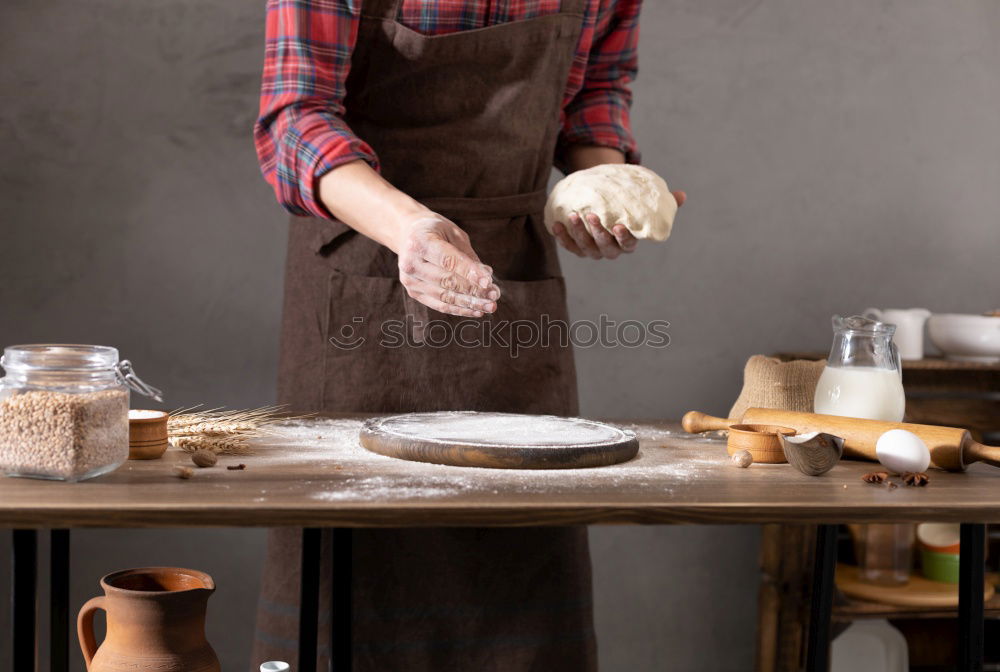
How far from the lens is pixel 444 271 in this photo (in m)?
1.30

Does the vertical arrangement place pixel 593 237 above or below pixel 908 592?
above

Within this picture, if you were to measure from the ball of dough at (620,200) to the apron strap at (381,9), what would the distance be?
39 centimetres

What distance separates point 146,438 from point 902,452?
0.90m

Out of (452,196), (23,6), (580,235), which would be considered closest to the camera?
(580,235)

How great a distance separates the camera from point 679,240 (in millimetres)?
2842

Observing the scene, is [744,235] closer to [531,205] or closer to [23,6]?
[531,205]

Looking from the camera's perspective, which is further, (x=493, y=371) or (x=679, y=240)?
(x=679, y=240)

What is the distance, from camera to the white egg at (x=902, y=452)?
3.97ft

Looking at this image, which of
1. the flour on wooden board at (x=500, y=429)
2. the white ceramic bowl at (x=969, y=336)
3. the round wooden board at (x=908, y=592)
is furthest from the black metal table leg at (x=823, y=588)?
the white ceramic bowl at (x=969, y=336)

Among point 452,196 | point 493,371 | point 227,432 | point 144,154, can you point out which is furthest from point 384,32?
point 144,154

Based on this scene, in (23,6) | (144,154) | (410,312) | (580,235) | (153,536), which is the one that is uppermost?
(23,6)


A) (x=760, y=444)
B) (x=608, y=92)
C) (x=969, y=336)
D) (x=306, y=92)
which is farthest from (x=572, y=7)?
(x=969, y=336)

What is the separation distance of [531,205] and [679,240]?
1110 millimetres

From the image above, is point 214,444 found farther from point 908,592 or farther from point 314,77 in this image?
point 908,592
